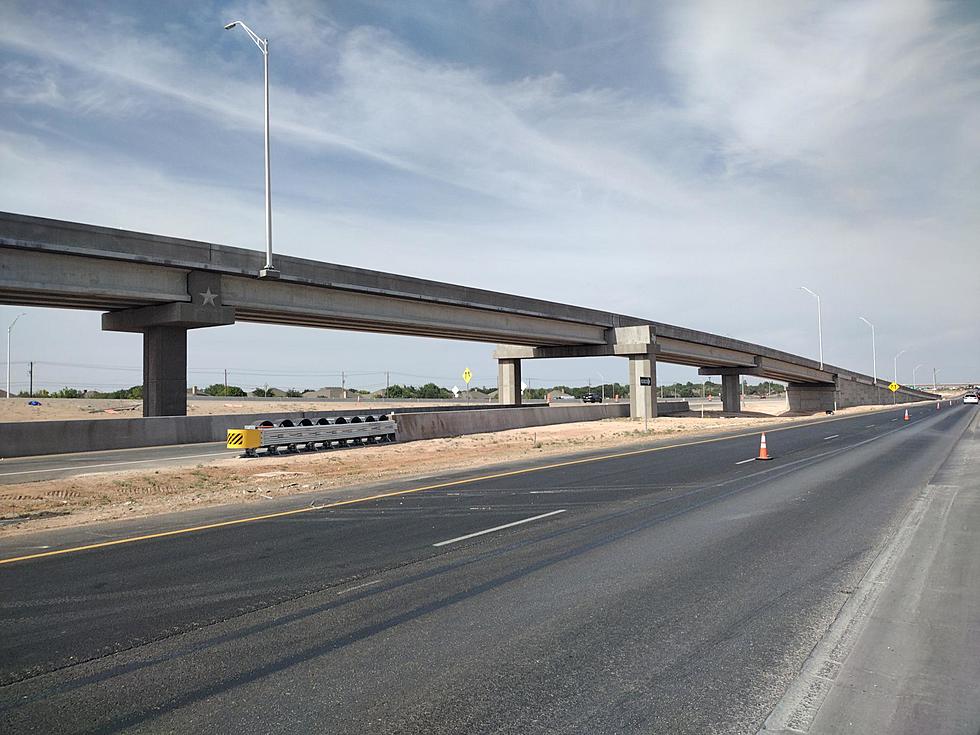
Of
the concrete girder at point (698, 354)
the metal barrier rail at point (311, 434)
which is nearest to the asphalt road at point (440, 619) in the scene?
the metal barrier rail at point (311, 434)

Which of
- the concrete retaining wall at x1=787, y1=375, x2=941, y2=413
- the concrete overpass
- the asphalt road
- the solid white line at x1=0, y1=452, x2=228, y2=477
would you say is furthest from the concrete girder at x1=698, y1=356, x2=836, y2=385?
the asphalt road

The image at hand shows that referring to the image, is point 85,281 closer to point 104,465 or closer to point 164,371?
point 164,371

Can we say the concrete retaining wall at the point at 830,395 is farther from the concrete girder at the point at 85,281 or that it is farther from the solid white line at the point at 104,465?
the solid white line at the point at 104,465

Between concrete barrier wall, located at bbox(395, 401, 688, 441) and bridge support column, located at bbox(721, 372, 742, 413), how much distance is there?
31.4 m

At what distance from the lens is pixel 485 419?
3612 cm

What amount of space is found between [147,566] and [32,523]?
492cm

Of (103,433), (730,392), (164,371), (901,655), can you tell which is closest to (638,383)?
(730,392)

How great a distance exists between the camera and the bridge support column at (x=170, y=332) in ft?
93.6

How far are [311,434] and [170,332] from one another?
876 centimetres

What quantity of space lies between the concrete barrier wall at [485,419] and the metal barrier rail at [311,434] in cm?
138

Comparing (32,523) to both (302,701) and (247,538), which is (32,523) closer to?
(247,538)

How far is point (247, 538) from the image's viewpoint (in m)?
10.1

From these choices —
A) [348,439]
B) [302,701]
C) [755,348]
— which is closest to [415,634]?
[302,701]

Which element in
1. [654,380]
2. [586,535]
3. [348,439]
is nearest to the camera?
[586,535]
